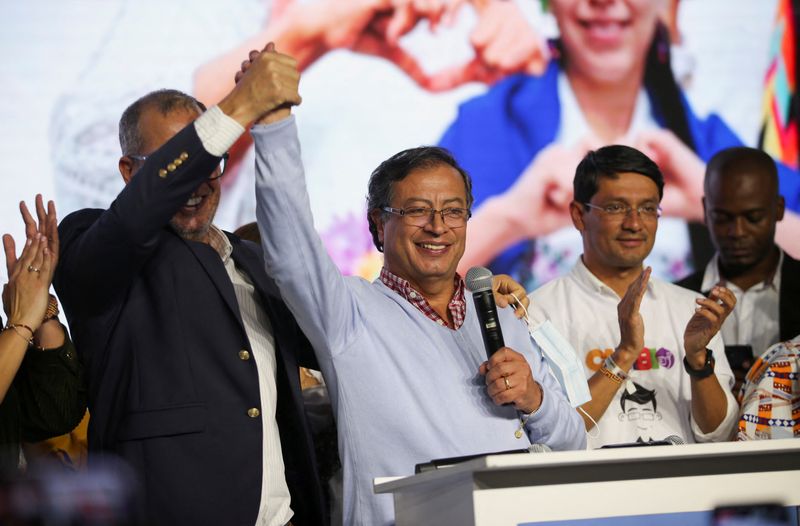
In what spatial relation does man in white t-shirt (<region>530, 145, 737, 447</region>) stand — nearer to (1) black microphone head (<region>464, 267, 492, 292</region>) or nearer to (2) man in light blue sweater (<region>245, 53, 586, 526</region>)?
(2) man in light blue sweater (<region>245, 53, 586, 526</region>)

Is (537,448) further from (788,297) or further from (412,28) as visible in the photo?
(412,28)

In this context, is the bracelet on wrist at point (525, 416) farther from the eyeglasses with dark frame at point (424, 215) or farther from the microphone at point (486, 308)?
the eyeglasses with dark frame at point (424, 215)

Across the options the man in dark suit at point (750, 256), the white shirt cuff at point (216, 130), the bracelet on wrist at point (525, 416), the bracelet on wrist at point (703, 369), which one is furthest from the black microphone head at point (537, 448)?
the man in dark suit at point (750, 256)

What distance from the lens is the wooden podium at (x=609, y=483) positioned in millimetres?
1780

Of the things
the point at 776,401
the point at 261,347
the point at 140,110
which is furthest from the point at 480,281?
the point at 776,401

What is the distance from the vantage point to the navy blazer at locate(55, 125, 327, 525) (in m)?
2.07

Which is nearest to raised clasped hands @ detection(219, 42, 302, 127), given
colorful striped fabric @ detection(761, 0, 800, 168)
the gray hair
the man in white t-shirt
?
the gray hair

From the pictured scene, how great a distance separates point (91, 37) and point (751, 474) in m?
2.89

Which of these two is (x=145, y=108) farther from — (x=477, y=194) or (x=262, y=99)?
(x=477, y=194)

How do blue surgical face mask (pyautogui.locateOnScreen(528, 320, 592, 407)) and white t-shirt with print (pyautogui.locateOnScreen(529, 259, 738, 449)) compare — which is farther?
white t-shirt with print (pyautogui.locateOnScreen(529, 259, 738, 449))

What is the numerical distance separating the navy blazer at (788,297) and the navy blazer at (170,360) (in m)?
1.91

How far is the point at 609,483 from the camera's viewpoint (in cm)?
185

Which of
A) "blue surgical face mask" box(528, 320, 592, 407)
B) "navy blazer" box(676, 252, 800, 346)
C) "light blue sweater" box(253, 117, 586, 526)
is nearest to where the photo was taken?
"light blue sweater" box(253, 117, 586, 526)

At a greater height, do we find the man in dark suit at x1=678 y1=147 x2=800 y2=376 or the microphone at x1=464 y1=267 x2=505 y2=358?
the man in dark suit at x1=678 y1=147 x2=800 y2=376
